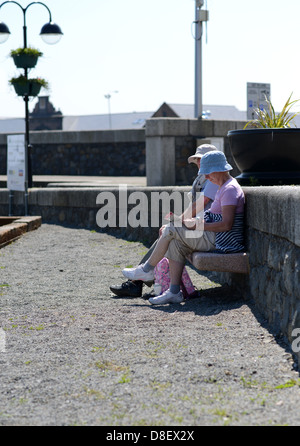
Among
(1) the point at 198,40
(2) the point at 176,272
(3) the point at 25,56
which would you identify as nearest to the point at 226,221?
(2) the point at 176,272

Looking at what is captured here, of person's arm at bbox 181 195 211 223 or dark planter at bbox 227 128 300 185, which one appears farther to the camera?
dark planter at bbox 227 128 300 185

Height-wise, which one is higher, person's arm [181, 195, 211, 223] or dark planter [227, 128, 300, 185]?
dark planter [227, 128, 300, 185]

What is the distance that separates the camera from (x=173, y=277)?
19.3 feet

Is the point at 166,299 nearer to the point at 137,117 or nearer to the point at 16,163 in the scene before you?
the point at 16,163

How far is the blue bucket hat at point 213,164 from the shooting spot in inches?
219

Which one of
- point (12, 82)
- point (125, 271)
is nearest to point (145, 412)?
Answer: point (125, 271)

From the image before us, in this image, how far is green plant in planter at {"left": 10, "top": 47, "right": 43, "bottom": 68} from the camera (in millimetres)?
15633

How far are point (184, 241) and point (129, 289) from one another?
79cm

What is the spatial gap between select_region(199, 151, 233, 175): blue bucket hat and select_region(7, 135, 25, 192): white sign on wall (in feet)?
25.4

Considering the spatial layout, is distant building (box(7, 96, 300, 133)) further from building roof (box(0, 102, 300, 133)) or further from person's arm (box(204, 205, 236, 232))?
person's arm (box(204, 205, 236, 232))

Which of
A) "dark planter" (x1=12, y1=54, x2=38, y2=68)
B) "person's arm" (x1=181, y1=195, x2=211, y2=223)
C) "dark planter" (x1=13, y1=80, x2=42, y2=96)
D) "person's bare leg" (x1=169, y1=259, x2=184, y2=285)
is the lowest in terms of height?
"person's bare leg" (x1=169, y1=259, x2=184, y2=285)

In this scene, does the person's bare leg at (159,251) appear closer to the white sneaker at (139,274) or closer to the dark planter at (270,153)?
the white sneaker at (139,274)

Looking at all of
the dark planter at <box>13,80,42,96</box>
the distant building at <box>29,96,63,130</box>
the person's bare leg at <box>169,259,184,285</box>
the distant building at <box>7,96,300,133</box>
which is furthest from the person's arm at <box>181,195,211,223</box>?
the distant building at <box>29,96,63,130</box>

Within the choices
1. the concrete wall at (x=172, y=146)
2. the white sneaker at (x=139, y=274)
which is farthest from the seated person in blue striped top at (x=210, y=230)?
the concrete wall at (x=172, y=146)
